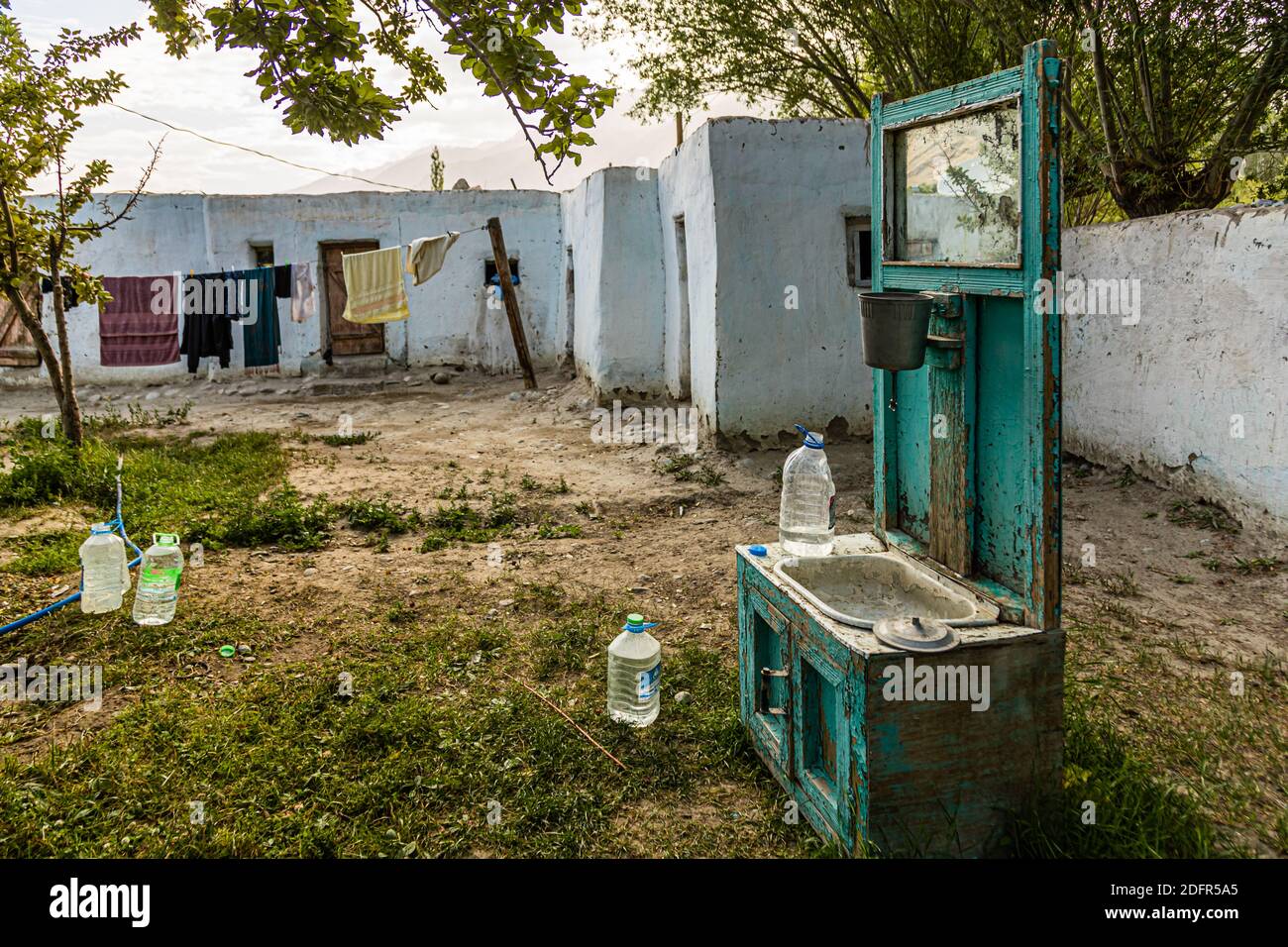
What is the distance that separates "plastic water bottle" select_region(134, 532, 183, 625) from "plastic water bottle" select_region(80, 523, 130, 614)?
0.59 feet

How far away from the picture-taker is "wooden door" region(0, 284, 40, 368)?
14602mm

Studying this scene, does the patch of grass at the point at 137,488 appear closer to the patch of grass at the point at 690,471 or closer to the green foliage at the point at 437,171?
the patch of grass at the point at 690,471

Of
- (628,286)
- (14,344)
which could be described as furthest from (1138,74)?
(14,344)

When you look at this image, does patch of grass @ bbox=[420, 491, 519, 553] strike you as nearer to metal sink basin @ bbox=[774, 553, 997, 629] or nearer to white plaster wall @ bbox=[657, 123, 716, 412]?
white plaster wall @ bbox=[657, 123, 716, 412]

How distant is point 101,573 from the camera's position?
444 centimetres

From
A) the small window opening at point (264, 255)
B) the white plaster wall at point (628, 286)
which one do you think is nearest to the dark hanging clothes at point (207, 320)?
the small window opening at point (264, 255)

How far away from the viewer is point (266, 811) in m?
2.76

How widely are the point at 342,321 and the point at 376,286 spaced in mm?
1990

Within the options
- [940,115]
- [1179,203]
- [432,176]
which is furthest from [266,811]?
[432,176]

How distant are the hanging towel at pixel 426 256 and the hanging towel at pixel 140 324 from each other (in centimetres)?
442

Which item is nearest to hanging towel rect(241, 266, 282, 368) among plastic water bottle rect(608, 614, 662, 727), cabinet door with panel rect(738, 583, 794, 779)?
→ plastic water bottle rect(608, 614, 662, 727)

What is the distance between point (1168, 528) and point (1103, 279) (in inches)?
84.8

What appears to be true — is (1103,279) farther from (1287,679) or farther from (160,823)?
(160,823)

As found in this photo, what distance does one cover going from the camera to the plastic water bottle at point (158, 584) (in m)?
4.30
